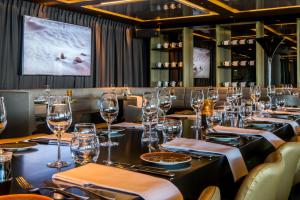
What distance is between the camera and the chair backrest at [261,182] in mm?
890

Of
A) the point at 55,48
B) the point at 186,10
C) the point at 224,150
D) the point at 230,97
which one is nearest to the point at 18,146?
the point at 224,150

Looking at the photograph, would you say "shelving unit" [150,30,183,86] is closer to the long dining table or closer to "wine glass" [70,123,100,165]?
the long dining table

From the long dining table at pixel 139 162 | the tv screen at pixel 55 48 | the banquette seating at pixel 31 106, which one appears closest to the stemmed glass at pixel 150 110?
the long dining table at pixel 139 162

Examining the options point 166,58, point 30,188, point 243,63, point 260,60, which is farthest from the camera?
point 166,58

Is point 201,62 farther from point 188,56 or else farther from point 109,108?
point 109,108

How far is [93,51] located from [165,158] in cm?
662

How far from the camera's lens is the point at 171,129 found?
1.58m

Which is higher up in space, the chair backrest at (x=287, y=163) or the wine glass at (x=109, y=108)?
the wine glass at (x=109, y=108)

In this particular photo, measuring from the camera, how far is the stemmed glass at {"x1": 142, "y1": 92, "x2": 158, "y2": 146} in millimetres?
1745

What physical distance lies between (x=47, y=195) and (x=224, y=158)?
0.73 m

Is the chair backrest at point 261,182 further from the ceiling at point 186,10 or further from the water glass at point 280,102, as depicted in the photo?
the ceiling at point 186,10

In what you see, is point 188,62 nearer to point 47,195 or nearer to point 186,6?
point 186,6

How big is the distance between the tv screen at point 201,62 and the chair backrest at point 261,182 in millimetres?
7846

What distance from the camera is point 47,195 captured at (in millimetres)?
847
